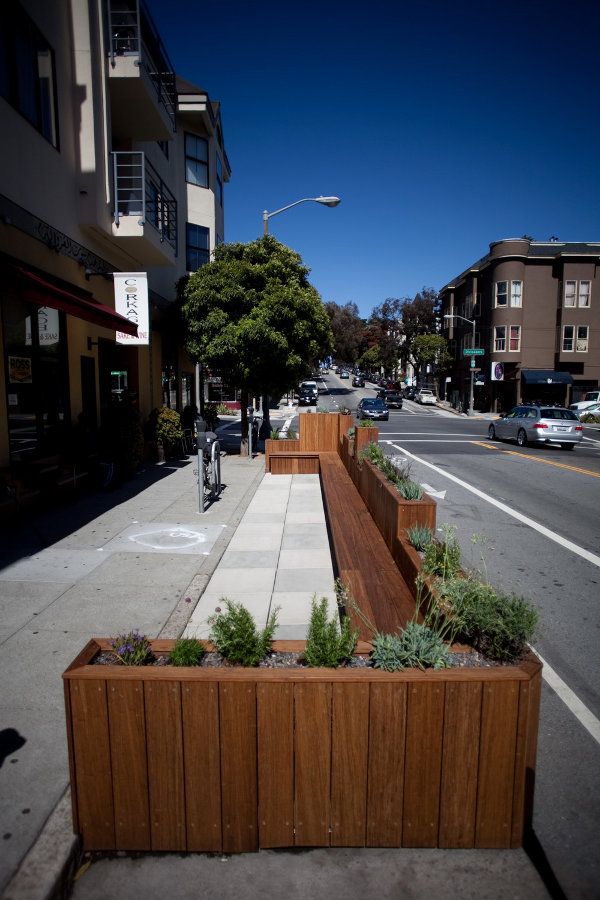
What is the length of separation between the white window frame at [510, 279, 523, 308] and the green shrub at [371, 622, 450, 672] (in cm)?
4816

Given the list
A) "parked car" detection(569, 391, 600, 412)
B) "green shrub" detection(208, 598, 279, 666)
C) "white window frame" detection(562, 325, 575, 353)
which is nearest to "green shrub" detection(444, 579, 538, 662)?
"green shrub" detection(208, 598, 279, 666)

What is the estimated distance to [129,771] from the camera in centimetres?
265

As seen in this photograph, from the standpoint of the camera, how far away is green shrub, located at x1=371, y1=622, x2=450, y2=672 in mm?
2756

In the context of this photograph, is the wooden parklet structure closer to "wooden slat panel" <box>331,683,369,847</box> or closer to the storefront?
"wooden slat panel" <box>331,683,369,847</box>

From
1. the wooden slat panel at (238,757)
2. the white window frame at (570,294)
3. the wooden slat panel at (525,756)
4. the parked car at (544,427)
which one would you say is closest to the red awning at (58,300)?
the wooden slat panel at (238,757)

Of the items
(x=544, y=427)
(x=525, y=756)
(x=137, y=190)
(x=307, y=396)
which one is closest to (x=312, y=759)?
(x=525, y=756)

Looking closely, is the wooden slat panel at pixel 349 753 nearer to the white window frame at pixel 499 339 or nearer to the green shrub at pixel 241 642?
the green shrub at pixel 241 642

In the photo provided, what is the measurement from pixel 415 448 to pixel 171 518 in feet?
46.5

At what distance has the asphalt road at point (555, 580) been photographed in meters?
2.99

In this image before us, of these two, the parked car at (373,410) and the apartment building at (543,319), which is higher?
the apartment building at (543,319)

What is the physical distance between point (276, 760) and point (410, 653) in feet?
2.71

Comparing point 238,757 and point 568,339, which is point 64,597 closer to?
point 238,757

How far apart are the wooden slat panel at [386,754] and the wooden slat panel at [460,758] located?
0.69 feet

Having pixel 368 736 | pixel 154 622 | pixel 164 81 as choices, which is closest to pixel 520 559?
pixel 154 622
